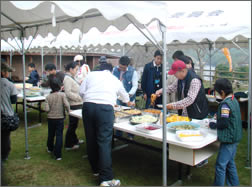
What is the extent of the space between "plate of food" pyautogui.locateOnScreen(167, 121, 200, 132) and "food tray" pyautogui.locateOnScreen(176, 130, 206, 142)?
125 mm

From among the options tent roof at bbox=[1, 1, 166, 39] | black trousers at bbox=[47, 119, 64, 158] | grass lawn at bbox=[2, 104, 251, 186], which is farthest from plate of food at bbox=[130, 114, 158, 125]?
black trousers at bbox=[47, 119, 64, 158]

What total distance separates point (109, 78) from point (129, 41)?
2.95 m

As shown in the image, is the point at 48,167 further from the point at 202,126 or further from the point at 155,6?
the point at 155,6

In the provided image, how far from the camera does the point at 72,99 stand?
14.7 ft

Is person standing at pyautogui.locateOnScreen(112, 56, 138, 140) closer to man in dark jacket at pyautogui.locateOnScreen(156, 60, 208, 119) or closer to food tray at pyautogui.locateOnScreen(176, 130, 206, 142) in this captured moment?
man in dark jacket at pyautogui.locateOnScreen(156, 60, 208, 119)

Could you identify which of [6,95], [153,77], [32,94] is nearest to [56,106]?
[6,95]

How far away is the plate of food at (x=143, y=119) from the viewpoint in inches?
128

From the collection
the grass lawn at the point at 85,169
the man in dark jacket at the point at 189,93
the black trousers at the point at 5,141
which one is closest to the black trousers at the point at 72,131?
the grass lawn at the point at 85,169

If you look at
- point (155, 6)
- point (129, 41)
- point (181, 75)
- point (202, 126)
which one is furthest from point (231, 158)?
point (129, 41)

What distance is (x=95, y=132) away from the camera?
10.4 ft

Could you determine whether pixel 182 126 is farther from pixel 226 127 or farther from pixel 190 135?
pixel 226 127

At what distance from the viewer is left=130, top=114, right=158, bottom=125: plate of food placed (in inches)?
128

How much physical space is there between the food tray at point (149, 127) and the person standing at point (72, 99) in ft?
5.73

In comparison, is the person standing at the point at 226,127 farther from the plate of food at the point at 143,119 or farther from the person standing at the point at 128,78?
the person standing at the point at 128,78
